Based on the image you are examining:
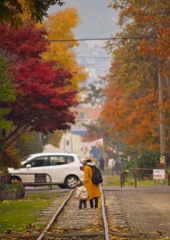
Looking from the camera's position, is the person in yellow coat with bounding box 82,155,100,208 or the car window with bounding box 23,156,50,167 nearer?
the person in yellow coat with bounding box 82,155,100,208

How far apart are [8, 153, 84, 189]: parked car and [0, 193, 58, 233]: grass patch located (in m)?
11.7

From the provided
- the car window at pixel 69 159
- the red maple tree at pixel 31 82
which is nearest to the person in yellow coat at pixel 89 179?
the red maple tree at pixel 31 82

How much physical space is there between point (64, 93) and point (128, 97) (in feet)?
72.3

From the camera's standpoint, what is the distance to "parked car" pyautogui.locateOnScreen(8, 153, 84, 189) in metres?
40.2

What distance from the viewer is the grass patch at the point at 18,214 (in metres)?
18.4

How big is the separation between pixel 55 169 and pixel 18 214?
60.2ft

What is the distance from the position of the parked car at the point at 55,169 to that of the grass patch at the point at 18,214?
38.4 feet

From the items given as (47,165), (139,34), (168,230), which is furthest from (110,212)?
(139,34)

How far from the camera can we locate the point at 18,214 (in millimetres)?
22250

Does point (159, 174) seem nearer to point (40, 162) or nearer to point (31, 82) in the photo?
point (40, 162)

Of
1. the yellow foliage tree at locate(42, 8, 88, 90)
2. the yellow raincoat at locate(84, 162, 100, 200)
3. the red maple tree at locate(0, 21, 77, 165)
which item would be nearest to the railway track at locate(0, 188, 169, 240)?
the yellow raincoat at locate(84, 162, 100, 200)

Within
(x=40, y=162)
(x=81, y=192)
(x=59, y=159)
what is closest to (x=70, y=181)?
(x=59, y=159)

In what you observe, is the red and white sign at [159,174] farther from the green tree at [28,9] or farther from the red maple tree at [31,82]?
the green tree at [28,9]

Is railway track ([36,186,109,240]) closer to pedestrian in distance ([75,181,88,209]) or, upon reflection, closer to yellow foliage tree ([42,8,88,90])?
pedestrian in distance ([75,181,88,209])
